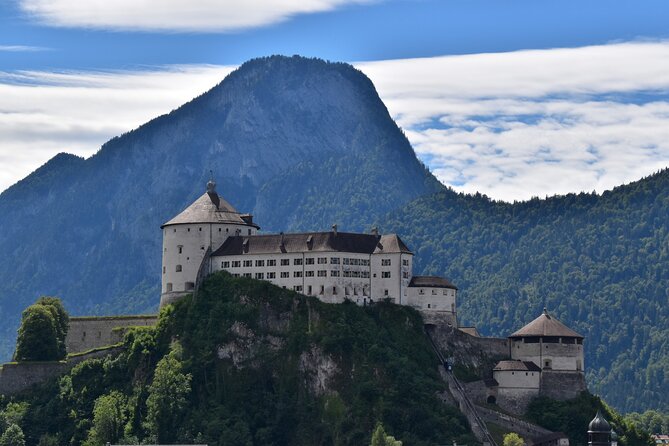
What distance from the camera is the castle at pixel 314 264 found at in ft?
585

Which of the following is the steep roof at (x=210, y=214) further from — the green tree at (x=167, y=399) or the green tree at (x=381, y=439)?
the green tree at (x=381, y=439)

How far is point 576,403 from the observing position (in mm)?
176500

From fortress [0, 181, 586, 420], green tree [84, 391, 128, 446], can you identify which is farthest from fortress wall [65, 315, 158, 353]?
green tree [84, 391, 128, 446]

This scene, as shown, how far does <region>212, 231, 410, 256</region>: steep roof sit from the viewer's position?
587 ft

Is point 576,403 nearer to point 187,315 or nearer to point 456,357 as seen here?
point 456,357

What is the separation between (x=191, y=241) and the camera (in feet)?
608

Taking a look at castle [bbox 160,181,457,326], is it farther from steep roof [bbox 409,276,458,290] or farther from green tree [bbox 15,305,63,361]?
green tree [bbox 15,305,63,361]

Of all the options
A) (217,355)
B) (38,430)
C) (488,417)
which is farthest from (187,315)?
(488,417)

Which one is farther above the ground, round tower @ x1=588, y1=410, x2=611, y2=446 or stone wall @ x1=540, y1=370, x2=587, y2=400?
stone wall @ x1=540, y1=370, x2=587, y2=400

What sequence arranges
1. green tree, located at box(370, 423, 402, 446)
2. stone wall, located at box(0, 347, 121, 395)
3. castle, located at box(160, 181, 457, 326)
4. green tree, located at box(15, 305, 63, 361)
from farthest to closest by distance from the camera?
green tree, located at box(15, 305, 63, 361)
stone wall, located at box(0, 347, 121, 395)
castle, located at box(160, 181, 457, 326)
green tree, located at box(370, 423, 402, 446)

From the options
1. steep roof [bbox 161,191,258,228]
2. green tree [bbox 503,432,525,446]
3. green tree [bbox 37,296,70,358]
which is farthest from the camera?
green tree [bbox 37,296,70,358]

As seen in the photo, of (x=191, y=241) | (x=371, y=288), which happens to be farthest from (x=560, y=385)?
(x=191, y=241)

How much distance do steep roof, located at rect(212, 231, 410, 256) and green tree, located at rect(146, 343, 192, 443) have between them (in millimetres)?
14540

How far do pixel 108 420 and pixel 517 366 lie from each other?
41.8m
